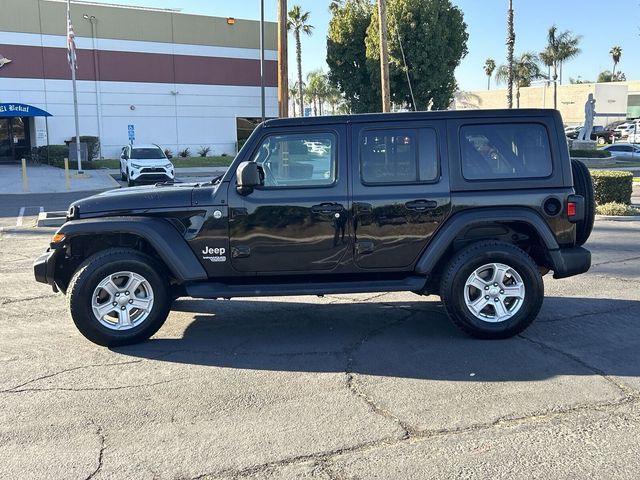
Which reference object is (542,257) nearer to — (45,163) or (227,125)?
(45,163)

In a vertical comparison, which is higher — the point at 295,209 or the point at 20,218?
the point at 295,209

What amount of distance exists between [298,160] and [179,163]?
105ft

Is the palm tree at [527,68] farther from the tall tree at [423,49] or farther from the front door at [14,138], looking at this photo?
the front door at [14,138]

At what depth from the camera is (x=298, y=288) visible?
5324 mm

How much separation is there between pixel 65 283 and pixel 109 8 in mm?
36526

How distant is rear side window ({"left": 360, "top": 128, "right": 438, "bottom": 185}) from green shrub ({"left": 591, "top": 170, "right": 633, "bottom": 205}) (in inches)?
410

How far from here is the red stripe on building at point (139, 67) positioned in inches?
1389

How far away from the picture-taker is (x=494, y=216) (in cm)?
530

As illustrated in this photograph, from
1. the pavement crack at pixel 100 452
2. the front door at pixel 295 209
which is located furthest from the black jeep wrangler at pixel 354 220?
the pavement crack at pixel 100 452

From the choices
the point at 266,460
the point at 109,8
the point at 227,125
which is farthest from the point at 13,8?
the point at 266,460

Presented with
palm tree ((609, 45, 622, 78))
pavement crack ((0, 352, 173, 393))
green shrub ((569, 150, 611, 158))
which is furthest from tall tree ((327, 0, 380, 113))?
palm tree ((609, 45, 622, 78))

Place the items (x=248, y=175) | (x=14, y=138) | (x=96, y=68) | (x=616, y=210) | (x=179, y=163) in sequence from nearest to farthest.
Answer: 1. (x=248, y=175)
2. (x=616, y=210)
3. (x=179, y=163)
4. (x=14, y=138)
5. (x=96, y=68)

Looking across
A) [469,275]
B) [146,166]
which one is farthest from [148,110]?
[469,275]

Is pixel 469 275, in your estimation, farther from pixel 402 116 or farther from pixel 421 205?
pixel 402 116
